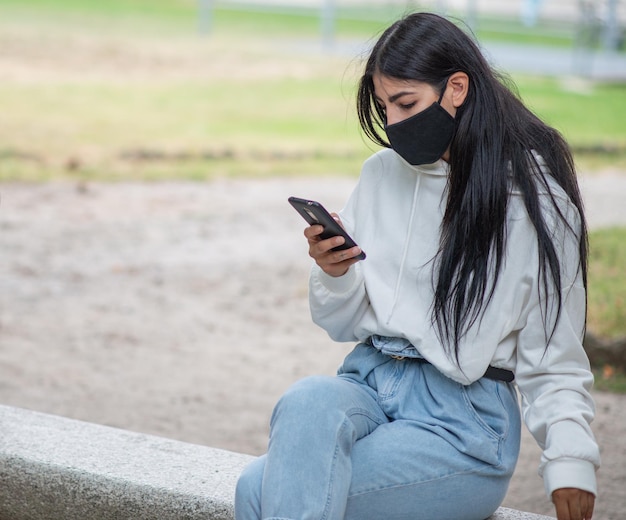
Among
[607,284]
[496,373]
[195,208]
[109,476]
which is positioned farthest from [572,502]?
[195,208]

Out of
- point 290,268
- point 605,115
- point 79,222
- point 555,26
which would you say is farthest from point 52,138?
point 555,26

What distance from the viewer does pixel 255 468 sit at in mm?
2076

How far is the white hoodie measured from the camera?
1.98 meters

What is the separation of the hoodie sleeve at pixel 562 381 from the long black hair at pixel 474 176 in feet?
0.06

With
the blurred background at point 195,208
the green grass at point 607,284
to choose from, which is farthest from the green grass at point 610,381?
the green grass at point 607,284

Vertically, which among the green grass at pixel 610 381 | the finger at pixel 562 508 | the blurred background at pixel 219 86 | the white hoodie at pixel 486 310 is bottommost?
the blurred background at pixel 219 86

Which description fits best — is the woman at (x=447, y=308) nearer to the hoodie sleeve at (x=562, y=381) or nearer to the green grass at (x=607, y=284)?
the hoodie sleeve at (x=562, y=381)

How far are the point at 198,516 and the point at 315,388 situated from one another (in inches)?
19.0

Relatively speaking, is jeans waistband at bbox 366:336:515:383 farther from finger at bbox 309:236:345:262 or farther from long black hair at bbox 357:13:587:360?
finger at bbox 309:236:345:262

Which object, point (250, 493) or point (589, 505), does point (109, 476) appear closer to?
point (250, 493)

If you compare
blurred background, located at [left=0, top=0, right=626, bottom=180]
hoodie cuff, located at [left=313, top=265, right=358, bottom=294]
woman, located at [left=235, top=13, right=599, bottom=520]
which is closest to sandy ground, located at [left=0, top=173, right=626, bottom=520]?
blurred background, located at [left=0, top=0, right=626, bottom=180]

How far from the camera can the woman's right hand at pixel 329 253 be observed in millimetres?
2086

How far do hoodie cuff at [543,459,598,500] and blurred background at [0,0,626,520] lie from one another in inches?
37.0

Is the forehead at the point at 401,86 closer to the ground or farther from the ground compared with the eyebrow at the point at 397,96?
farther from the ground
